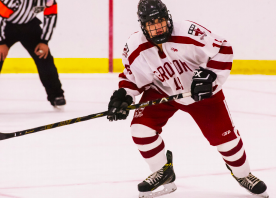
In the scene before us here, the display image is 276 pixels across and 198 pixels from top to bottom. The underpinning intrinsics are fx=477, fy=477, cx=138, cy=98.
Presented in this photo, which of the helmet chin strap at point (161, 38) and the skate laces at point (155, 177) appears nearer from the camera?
the helmet chin strap at point (161, 38)

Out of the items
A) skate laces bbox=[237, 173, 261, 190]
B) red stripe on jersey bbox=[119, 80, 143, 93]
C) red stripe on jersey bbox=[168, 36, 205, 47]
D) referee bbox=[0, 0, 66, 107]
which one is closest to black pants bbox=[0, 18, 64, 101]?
referee bbox=[0, 0, 66, 107]

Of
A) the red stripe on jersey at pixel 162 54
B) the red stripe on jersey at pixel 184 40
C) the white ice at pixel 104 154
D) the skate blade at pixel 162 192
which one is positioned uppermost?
the red stripe on jersey at pixel 184 40

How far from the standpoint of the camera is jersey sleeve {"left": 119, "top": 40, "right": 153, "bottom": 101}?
2.13 meters

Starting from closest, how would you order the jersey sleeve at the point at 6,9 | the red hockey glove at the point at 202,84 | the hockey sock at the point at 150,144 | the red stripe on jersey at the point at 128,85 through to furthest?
the red hockey glove at the point at 202,84 → the hockey sock at the point at 150,144 → the red stripe on jersey at the point at 128,85 → the jersey sleeve at the point at 6,9

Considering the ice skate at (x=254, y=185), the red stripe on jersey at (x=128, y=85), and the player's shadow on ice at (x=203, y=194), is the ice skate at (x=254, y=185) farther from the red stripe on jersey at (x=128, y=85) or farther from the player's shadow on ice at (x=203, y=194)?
the red stripe on jersey at (x=128, y=85)

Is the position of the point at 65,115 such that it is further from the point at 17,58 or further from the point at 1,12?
the point at 17,58

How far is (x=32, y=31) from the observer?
13.4 feet

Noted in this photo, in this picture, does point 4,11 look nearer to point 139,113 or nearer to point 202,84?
point 139,113

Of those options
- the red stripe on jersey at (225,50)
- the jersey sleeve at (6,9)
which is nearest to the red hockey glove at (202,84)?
the red stripe on jersey at (225,50)

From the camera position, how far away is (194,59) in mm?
2111

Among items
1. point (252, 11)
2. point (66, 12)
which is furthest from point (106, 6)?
point (252, 11)

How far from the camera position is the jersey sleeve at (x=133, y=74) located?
213cm

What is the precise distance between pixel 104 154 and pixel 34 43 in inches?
65.1

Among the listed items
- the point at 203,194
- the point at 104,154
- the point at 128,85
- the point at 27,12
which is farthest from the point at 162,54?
the point at 27,12
